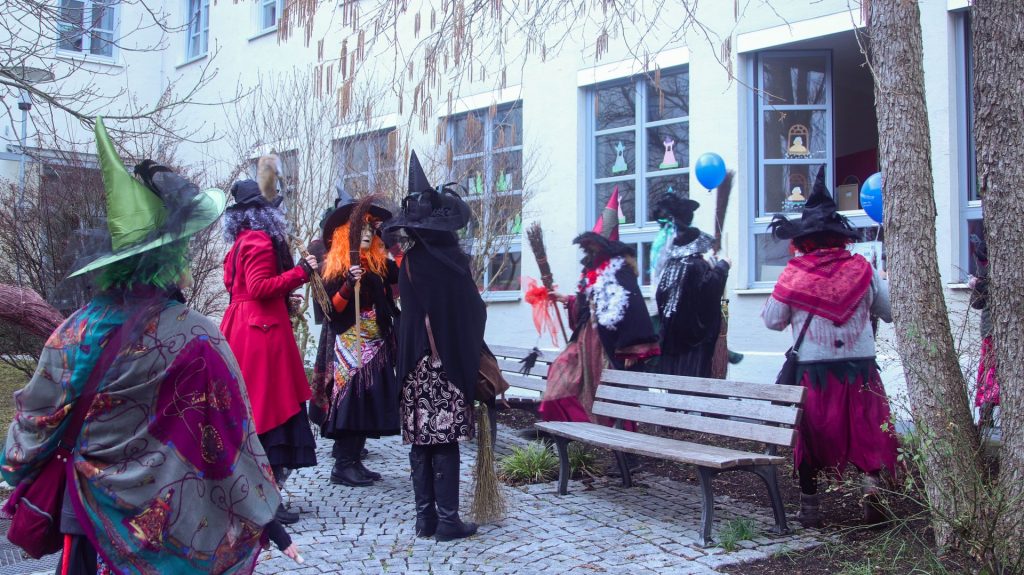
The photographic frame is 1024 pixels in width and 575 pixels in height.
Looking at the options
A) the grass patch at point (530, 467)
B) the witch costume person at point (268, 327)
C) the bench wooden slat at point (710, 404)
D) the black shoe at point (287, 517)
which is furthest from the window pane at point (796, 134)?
the black shoe at point (287, 517)

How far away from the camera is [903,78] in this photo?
14.9 ft

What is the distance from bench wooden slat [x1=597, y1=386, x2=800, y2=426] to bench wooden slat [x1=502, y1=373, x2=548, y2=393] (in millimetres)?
1506

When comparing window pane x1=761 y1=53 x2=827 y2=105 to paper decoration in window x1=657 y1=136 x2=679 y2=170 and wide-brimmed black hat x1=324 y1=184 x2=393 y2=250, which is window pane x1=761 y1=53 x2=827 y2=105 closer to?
paper decoration in window x1=657 y1=136 x2=679 y2=170

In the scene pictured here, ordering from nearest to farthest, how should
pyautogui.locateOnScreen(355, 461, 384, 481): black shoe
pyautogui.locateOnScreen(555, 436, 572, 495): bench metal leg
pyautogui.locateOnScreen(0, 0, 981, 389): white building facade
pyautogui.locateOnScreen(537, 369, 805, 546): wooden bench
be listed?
pyautogui.locateOnScreen(537, 369, 805, 546): wooden bench → pyautogui.locateOnScreen(555, 436, 572, 495): bench metal leg → pyautogui.locateOnScreen(355, 461, 384, 481): black shoe → pyautogui.locateOnScreen(0, 0, 981, 389): white building facade

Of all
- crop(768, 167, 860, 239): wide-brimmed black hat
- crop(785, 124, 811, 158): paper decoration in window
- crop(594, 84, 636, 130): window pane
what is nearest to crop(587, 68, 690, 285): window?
crop(594, 84, 636, 130): window pane

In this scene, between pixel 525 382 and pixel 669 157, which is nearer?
pixel 525 382

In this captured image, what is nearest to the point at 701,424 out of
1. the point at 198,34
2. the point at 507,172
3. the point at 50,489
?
the point at 50,489

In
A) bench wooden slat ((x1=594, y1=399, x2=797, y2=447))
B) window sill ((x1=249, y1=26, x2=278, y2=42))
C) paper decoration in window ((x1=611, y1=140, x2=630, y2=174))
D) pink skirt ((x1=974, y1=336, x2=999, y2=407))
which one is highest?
window sill ((x1=249, y1=26, x2=278, y2=42))

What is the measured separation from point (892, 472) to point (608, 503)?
179 cm

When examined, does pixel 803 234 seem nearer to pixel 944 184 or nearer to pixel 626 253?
pixel 626 253

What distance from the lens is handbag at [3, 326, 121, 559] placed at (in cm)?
288

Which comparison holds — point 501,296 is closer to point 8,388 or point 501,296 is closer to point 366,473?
point 366,473

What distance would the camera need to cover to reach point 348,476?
6551mm

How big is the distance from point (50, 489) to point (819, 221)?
4.16 m
